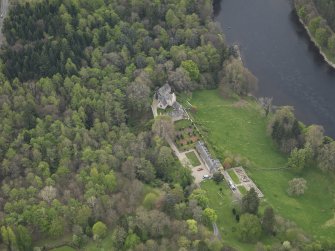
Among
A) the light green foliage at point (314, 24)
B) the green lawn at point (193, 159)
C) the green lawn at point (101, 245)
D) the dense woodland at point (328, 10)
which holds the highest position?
the dense woodland at point (328, 10)

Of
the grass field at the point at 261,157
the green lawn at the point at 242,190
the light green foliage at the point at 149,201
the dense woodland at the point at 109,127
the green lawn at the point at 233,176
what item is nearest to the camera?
the dense woodland at the point at 109,127

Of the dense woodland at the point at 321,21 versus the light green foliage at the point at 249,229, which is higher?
the dense woodland at the point at 321,21

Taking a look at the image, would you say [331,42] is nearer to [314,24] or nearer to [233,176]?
[314,24]

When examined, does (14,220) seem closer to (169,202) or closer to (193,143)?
(169,202)

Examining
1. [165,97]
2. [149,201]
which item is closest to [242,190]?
[149,201]

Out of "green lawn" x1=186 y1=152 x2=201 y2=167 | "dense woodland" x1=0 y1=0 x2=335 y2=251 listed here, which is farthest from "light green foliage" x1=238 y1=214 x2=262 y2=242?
"green lawn" x1=186 y1=152 x2=201 y2=167

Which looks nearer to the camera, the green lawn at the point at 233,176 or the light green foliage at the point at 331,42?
the green lawn at the point at 233,176

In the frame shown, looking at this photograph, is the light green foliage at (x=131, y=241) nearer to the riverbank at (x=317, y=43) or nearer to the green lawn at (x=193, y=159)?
the green lawn at (x=193, y=159)

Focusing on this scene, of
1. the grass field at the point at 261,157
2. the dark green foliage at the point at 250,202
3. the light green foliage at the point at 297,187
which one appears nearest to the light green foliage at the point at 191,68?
the grass field at the point at 261,157
